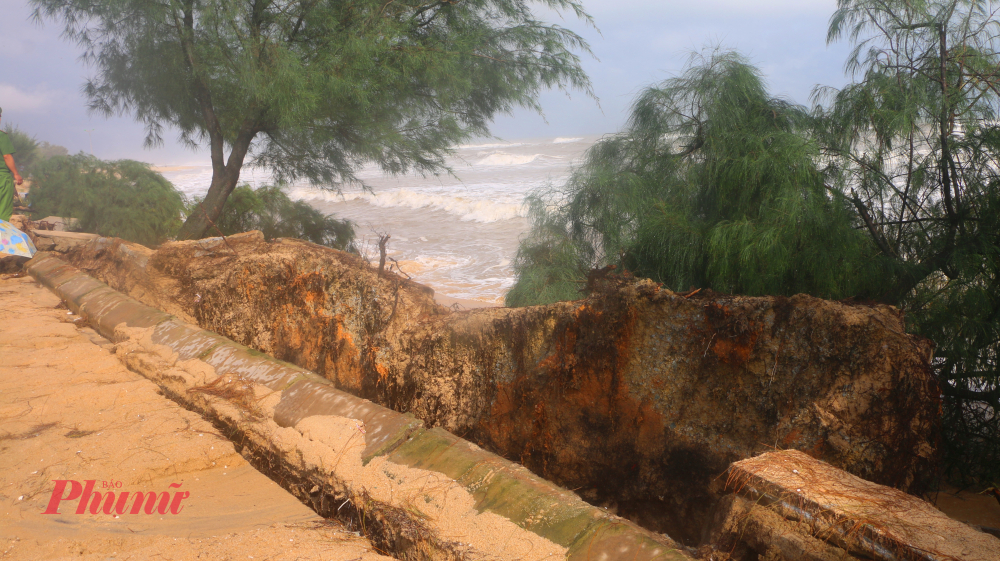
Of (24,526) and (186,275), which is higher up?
(186,275)

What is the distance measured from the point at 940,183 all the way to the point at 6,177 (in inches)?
407

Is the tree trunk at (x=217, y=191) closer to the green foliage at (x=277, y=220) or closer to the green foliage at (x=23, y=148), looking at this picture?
the green foliage at (x=277, y=220)

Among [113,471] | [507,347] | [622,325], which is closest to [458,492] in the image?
[507,347]

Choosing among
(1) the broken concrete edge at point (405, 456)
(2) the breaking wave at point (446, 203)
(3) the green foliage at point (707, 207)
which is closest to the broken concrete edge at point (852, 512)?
(1) the broken concrete edge at point (405, 456)

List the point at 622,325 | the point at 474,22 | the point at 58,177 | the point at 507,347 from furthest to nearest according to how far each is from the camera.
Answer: the point at 58,177
the point at 474,22
the point at 507,347
the point at 622,325

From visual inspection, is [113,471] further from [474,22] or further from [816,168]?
[474,22]

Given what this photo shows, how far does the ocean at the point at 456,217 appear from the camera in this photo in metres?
12.3

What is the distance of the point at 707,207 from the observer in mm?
5281

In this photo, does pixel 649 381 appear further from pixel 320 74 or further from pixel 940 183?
pixel 320 74

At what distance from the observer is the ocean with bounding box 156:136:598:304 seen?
12.3 meters

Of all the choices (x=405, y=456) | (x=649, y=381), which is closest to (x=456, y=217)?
(x=649, y=381)

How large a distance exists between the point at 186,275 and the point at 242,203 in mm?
4876

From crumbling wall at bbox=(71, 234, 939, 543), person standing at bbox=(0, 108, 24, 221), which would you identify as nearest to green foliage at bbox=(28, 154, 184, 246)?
person standing at bbox=(0, 108, 24, 221)

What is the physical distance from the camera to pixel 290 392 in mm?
3469
